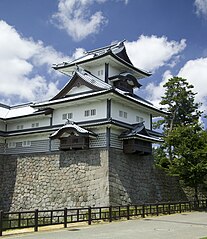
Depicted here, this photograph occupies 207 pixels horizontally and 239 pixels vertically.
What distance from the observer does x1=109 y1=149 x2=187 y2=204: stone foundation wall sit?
21259 millimetres

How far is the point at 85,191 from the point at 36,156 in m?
6.12

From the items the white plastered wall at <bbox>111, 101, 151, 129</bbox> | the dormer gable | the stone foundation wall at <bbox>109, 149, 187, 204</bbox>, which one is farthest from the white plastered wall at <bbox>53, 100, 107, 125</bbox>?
the stone foundation wall at <bbox>109, 149, 187, 204</bbox>

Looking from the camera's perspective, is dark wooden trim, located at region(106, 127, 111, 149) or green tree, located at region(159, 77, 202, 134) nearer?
dark wooden trim, located at region(106, 127, 111, 149)

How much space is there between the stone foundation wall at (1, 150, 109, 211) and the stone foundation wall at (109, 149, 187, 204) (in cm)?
80

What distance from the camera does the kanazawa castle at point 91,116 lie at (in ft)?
73.3

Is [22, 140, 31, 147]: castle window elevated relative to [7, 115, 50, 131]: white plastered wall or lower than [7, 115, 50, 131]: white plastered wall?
lower

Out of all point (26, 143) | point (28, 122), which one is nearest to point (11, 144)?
point (26, 143)

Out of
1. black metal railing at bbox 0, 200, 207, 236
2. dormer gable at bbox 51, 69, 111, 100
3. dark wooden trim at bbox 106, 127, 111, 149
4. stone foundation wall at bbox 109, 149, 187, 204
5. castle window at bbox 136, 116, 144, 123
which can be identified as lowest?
black metal railing at bbox 0, 200, 207, 236

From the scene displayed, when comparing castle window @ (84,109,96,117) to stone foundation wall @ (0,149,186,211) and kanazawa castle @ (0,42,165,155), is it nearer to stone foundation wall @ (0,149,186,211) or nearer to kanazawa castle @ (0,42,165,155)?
kanazawa castle @ (0,42,165,155)

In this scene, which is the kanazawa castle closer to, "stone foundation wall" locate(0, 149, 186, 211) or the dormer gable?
the dormer gable

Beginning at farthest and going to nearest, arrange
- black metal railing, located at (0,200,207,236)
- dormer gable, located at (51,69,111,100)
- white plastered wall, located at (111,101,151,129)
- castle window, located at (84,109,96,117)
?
dormer gable, located at (51,69,111,100)
castle window, located at (84,109,96,117)
white plastered wall, located at (111,101,151,129)
black metal railing, located at (0,200,207,236)

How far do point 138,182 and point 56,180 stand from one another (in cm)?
622

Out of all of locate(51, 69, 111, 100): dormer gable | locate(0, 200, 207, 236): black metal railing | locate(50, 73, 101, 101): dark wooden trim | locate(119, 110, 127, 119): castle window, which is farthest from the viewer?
locate(50, 73, 101, 101): dark wooden trim

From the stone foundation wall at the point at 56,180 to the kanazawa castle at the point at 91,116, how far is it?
87 cm
